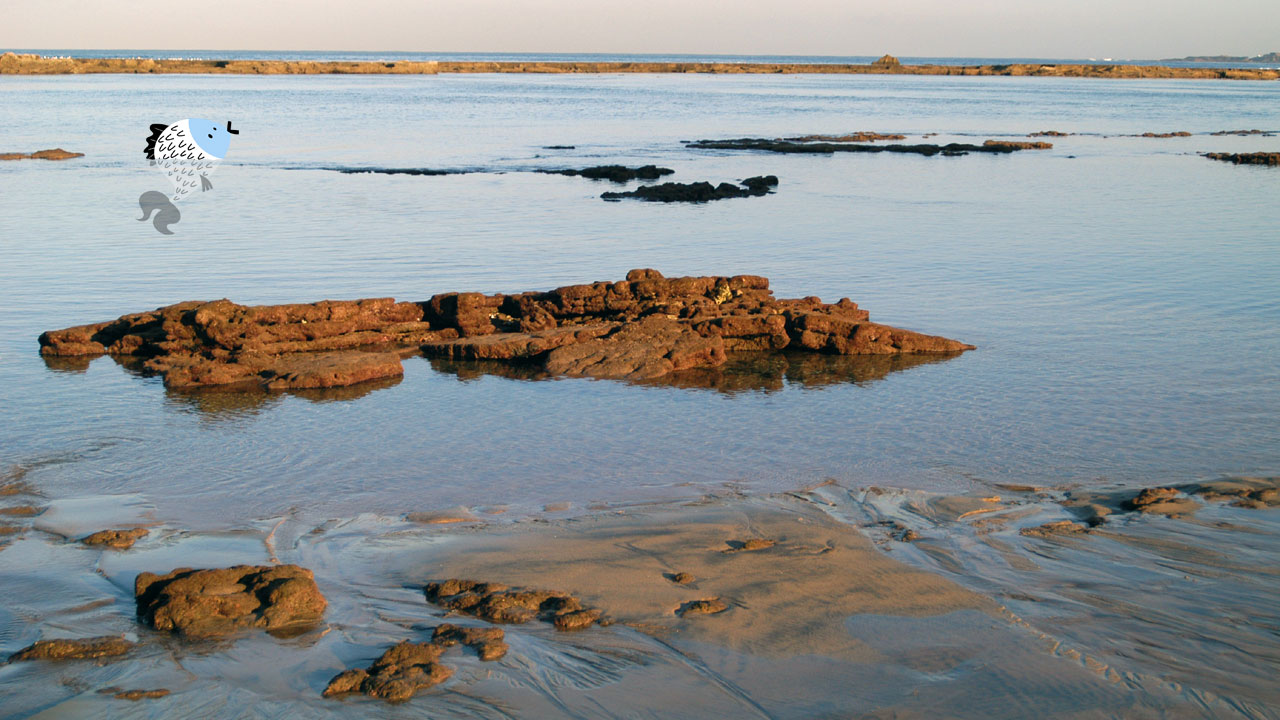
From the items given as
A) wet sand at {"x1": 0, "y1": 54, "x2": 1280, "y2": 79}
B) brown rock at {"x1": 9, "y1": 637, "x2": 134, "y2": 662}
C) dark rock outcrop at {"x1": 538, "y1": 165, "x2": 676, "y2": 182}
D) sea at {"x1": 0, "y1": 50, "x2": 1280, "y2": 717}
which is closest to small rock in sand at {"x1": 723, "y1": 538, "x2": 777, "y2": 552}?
sea at {"x1": 0, "y1": 50, "x2": 1280, "y2": 717}

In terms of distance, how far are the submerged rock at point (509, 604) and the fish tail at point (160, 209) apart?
57.8 ft

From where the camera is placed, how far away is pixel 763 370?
12359 mm

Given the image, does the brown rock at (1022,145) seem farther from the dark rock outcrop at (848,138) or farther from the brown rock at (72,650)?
the brown rock at (72,650)

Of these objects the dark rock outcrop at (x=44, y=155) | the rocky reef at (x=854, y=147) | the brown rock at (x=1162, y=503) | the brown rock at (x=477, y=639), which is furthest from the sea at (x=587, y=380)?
the rocky reef at (x=854, y=147)

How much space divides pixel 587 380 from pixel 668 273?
17.6ft

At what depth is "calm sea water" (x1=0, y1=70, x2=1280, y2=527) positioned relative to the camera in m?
8.70

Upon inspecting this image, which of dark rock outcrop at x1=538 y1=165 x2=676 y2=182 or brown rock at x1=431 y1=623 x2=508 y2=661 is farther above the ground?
dark rock outcrop at x1=538 y1=165 x2=676 y2=182

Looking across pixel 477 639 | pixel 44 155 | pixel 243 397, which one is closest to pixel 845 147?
pixel 44 155

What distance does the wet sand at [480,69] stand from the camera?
10969cm

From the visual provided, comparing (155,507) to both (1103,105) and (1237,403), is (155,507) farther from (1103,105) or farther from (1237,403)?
(1103,105)

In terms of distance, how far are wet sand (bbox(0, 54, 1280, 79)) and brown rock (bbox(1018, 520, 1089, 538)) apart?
120497mm

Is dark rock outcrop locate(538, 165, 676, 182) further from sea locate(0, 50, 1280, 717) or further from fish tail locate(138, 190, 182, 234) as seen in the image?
fish tail locate(138, 190, 182, 234)

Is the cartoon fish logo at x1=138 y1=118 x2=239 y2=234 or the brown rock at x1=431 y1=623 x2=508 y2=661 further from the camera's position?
the cartoon fish logo at x1=138 y1=118 x2=239 y2=234

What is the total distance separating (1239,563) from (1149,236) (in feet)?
54.4
